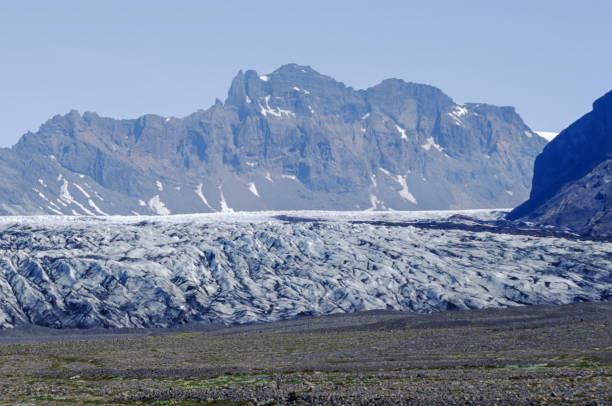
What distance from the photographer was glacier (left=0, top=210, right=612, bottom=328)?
8144cm

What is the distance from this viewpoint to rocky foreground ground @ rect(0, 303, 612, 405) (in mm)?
29703

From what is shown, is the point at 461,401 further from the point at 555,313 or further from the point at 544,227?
the point at 544,227

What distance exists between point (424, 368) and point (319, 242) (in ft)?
217

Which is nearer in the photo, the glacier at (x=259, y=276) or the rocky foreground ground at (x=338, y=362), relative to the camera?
the rocky foreground ground at (x=338, y=362)

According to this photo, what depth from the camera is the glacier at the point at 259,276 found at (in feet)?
267

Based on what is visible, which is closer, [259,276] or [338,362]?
[338,362]

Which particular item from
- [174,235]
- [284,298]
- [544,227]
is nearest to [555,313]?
[284,298]

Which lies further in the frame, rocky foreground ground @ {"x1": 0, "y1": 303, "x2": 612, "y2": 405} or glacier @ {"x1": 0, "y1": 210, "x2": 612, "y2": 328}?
glacier @ {"x1": 0, "y1": 210, "x2": 612, "y2": 328}

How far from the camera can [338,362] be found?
146ft

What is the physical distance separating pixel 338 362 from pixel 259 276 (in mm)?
48576

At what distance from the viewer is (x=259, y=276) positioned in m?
92.5

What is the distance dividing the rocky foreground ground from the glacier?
472 cm

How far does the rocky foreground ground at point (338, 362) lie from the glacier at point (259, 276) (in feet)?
15.5

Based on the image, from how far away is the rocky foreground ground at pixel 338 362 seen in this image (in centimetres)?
2970
